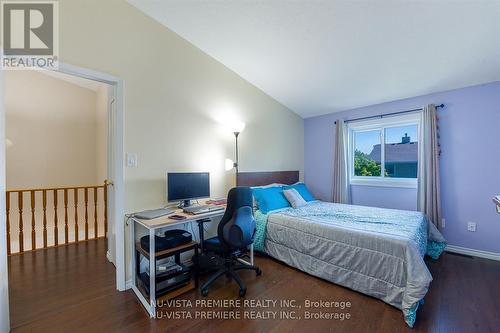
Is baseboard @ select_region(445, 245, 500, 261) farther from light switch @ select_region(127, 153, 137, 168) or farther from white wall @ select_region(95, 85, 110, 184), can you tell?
white wall @ select_region(95, 85, 110, 184)

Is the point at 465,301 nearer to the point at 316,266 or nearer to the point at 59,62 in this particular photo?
the point at 316,266

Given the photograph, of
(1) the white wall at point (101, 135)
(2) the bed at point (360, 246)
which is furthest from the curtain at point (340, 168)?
(1) the white wall at point (101, 135)

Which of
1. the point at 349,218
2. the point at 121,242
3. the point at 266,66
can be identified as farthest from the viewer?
the point at 266,66

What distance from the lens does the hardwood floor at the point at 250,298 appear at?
1710mm

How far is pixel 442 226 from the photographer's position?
314 cm

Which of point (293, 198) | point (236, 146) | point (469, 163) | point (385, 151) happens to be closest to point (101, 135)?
point (236, 146)

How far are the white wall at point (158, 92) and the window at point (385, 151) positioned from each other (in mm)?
2013

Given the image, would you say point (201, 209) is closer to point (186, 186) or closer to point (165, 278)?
point (186, 186)

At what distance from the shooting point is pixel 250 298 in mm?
2080

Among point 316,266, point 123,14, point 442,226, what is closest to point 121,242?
point 316,266

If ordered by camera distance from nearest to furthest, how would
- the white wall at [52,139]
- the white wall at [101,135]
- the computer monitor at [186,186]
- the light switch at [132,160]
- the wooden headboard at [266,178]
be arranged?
the light switch at [132,160] → the computer monitor at [186,186] → the wooden headboard at [266,178] → the white wall at [52,139] → the white wall at [101,135]

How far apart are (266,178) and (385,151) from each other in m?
2.05

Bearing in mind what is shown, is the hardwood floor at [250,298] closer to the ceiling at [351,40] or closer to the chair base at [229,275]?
the chair base at [229,275]

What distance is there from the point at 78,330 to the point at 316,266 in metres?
2.14
